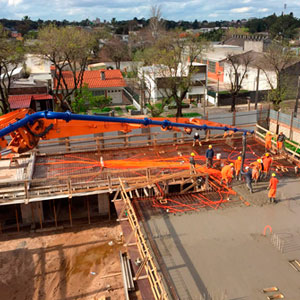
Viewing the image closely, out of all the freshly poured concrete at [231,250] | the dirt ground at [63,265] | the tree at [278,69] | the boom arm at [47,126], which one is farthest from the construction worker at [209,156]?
the tree at [278,69]

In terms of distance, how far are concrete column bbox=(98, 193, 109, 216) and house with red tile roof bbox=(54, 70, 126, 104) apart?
85.9 ft

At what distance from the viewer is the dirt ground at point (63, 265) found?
1244 cm

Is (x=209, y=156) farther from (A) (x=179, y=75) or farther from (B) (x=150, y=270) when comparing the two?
(A) (x=179, y=75)

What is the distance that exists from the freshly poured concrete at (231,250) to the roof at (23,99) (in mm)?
25589

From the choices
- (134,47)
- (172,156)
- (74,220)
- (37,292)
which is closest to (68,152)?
(74,220)

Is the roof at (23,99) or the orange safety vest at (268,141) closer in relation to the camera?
the orange safety vest at (268,141)

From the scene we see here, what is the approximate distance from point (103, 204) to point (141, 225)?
525 cm

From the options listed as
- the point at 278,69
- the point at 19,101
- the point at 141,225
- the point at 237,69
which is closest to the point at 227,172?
the point at 141,225

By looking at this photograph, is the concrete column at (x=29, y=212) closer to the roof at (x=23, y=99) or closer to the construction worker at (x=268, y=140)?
the construction worker at (x=268, y=140)

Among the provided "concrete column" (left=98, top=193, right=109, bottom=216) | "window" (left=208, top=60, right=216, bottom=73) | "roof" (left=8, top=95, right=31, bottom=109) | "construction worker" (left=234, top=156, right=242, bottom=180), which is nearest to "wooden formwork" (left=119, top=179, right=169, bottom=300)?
"concrete column" (left=98, top=193, right=109, bottom=216)

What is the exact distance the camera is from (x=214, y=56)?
5766cm

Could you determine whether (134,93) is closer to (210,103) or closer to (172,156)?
(210,103)

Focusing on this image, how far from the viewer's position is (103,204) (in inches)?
672

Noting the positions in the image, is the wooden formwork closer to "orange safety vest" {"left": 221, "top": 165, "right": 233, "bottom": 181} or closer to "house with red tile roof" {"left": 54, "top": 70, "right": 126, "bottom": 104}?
"orange safety vest" {"left": 221, "top": 165, "right": 233, "bottom": 181}
